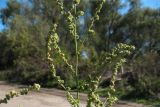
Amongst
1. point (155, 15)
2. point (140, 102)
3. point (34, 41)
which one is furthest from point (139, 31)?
point (140, 102)

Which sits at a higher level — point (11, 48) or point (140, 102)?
point (11, 48)

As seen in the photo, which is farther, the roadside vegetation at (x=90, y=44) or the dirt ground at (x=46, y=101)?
the roadside vegetation at (x=90, y=44)

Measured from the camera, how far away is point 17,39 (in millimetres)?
42469

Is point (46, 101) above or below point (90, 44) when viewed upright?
below

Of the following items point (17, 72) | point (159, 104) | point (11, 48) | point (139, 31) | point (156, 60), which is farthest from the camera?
point (11, 48)

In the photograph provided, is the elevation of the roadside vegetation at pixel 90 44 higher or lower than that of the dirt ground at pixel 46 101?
higher

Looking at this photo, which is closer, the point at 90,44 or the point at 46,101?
the point at 46,101

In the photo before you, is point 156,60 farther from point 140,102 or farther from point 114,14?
point 114,14

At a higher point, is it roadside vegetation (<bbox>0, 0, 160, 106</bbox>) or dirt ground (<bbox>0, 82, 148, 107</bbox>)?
roadside vegetation (<bbox>0, 0, 160, 106</bbox>)

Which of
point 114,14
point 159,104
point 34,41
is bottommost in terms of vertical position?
point 159,104

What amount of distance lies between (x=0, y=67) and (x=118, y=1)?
1333 cm

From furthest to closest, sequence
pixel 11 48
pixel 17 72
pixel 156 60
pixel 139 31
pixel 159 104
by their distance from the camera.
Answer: pixel 11 48 → pixel 139 31 → pixel 17 72 → pixel 156 60 → pixel 159 104

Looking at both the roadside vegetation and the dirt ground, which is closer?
the dirt ground

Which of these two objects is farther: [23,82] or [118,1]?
[118,1]
